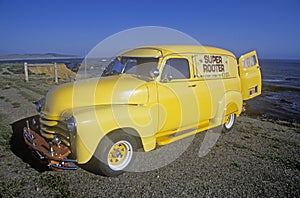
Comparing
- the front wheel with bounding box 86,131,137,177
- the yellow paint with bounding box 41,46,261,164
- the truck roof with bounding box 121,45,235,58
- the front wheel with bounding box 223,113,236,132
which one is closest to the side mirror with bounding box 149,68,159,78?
the yellow paint with bounding box 41,46,261,164

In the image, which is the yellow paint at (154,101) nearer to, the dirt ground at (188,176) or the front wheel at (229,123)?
the front wheel at (229,123)

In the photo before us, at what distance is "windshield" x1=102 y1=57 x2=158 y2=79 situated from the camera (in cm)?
458

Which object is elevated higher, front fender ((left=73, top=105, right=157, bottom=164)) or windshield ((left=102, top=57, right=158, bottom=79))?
windshield ((left=102, top=57, right=158, bottom=79))

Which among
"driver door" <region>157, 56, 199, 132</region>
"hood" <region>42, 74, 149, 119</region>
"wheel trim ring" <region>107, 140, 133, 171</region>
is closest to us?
"wheel trim ring" <region>107, 140, 133, 171</region>

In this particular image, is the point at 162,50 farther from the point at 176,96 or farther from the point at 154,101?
the point at 154,101

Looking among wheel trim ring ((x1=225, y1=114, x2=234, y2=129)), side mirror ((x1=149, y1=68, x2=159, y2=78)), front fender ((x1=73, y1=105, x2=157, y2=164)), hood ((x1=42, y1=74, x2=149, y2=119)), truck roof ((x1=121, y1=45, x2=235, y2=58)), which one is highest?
truck roof ((x1=121, y1=45, x2=235, y2=58))

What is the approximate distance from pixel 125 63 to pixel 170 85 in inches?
47.2

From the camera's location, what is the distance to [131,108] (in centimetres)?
392

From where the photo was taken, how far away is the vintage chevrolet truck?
344 centimetres

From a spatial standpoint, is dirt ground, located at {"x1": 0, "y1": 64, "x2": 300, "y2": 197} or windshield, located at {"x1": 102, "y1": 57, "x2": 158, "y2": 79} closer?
dirt ground, located at {"x1": 0, "y1": 64, "x2": 300, "y2": 197}

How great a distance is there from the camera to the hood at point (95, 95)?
391 centimetres

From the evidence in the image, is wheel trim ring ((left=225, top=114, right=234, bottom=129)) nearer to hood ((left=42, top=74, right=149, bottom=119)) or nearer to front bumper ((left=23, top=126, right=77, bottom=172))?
hood ((left=42, top=74, right=149, bottom=119))

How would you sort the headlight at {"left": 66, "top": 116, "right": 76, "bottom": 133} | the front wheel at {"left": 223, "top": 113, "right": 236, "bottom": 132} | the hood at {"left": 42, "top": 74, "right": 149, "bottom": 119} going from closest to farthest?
the headlight at {"left": 66, "top": 116, "right": 76, "bottom": 133} → the hood at {"left": 42, "top": 74, "right": 149, "bottom": 119} → the front wheel at {"left": 223, "top": 113, "right": 236, "bottom": 132}

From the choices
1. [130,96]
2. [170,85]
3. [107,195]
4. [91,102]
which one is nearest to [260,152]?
[170,85]
